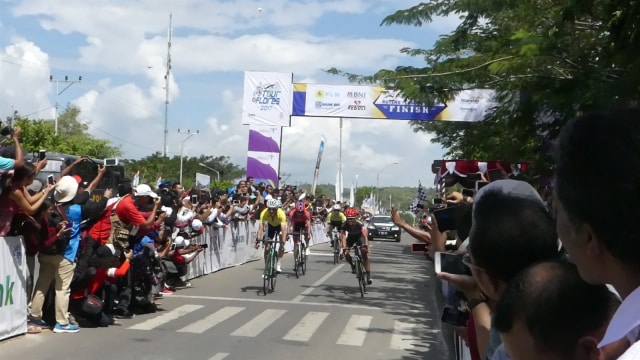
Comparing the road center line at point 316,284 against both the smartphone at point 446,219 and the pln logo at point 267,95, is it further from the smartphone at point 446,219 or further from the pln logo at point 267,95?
the smartphone at point 446,219

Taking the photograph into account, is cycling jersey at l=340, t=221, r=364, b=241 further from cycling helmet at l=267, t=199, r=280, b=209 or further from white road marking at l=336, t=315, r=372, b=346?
white road marking at l=336, t=315, r=372, b=346

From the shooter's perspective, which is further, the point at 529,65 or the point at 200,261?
the point at 200,261

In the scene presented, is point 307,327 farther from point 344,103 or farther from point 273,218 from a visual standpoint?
point 344,103

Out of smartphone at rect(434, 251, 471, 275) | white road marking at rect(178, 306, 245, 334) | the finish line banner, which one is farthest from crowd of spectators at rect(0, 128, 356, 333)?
the finish line banner

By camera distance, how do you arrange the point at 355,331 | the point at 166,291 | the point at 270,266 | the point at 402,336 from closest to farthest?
the point at 402,336, the point at 355,331, the point at 166,291, the point at 270,266

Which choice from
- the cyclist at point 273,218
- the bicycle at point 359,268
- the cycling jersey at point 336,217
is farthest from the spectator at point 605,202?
the cycling jersey at point 336,217

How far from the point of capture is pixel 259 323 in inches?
448

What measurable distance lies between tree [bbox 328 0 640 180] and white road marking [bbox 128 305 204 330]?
15.7ft

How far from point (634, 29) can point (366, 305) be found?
10.1 m

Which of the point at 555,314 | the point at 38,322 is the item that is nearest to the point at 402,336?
the point at 38,322

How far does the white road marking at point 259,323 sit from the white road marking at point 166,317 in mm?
1192

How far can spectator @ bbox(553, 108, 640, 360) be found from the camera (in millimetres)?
1379

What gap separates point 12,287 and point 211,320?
124 inches

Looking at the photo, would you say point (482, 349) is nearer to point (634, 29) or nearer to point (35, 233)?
point (634, 29)
